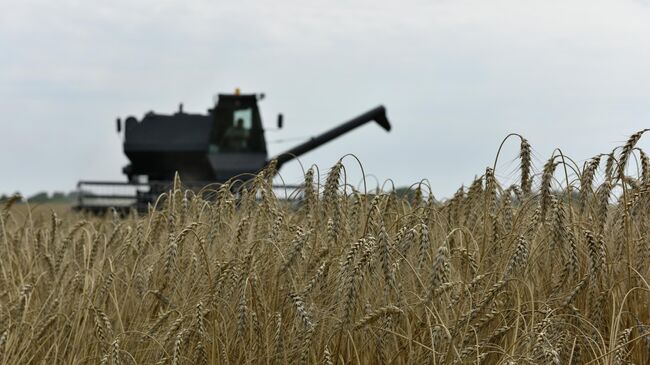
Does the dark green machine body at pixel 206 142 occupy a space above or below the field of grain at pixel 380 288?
above

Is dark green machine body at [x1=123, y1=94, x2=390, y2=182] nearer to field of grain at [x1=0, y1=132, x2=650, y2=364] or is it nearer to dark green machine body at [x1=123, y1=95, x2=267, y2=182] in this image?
dark green machine body at [x1=123, y1=95, x2=267, y2=182]

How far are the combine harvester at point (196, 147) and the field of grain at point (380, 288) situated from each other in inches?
534

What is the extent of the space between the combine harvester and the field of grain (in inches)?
534

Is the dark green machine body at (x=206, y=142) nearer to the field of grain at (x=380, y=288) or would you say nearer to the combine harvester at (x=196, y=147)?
the combine harvester at (x=196, y=147)

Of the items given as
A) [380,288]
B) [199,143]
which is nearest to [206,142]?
[199,143]

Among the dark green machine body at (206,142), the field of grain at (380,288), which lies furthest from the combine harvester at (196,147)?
the field of grain at (380,288)

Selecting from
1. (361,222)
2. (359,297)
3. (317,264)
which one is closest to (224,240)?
(361,222)

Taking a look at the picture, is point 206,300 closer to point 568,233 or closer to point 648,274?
point 568,233

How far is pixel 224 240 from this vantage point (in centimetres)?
454

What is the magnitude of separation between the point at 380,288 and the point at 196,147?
17328mm

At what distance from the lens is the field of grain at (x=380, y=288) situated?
2.94m

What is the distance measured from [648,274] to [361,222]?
51.6 inches

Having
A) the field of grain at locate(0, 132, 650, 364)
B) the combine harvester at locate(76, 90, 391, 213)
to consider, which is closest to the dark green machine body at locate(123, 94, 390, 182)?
the combine harvester at locate(76, 90, 391, 213)

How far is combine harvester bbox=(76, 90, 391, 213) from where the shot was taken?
19.0 m
